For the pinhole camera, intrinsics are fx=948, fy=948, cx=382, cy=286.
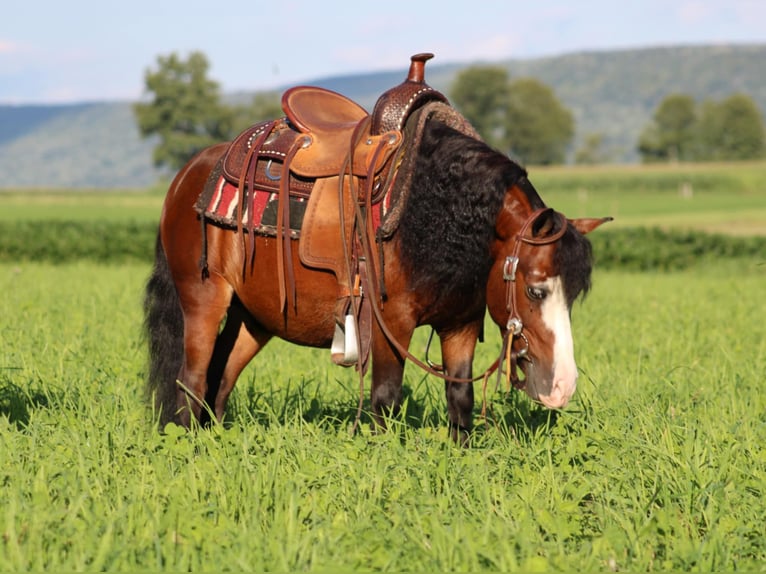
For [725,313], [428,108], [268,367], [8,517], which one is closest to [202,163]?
[428,108]

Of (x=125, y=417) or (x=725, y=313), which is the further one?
(x=725, y=313)

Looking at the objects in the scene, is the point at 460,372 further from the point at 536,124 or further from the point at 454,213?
the point at 536,124

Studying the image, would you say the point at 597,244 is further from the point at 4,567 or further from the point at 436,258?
the point at 4,567

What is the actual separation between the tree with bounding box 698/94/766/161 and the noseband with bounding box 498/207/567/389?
470 feet

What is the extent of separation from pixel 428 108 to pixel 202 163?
59.1 inches

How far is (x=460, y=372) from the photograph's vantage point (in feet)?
16.3

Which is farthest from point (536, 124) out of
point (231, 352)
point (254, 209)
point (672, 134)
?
point (254, 209)

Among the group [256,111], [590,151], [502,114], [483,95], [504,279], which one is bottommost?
[590,151]

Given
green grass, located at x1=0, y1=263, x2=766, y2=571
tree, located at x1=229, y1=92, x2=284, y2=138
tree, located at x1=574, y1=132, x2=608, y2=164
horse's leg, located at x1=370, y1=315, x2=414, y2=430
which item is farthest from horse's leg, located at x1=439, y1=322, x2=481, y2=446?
tree, located at x1=574, y1=132, x2=608, y2=164

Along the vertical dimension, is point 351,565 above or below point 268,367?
above


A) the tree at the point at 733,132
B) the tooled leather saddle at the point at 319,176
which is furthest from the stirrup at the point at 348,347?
the tree at the point at 733,132

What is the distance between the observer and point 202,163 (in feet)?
18.6

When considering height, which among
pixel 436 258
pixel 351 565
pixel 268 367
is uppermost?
pixel 436 258

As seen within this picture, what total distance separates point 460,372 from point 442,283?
602 mm
